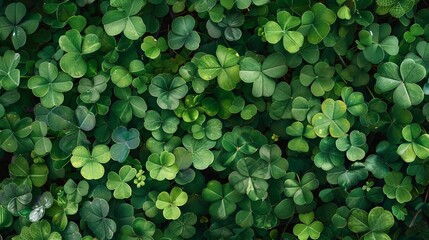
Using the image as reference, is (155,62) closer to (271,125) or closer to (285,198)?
(271,125)

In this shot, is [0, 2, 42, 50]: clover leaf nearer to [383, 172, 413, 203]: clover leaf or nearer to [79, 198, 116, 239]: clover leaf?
[79, 198, 116, 239]: clover leaf

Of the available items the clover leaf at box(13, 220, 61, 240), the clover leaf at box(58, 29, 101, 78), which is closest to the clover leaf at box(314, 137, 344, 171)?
the clover leaf at box(58, 29, 101, 78)

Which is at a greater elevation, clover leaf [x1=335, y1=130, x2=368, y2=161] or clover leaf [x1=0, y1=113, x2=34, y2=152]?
clover leaf [x1=335, y1=130, x2=368, y2=161]

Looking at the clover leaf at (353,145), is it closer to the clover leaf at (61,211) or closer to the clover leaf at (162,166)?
the clover leaf at (162,166)

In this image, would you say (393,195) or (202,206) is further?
(202,206)

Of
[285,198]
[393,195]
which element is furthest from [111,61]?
[393,195]

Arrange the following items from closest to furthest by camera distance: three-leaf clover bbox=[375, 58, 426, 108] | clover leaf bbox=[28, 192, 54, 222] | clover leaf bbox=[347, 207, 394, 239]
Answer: three-leaf clover bbox=[375, 58, 426, 108], clover leaf bbox=[347, 207, 394, 239], clover leaf bbox=[28, 192, 54, 222]
